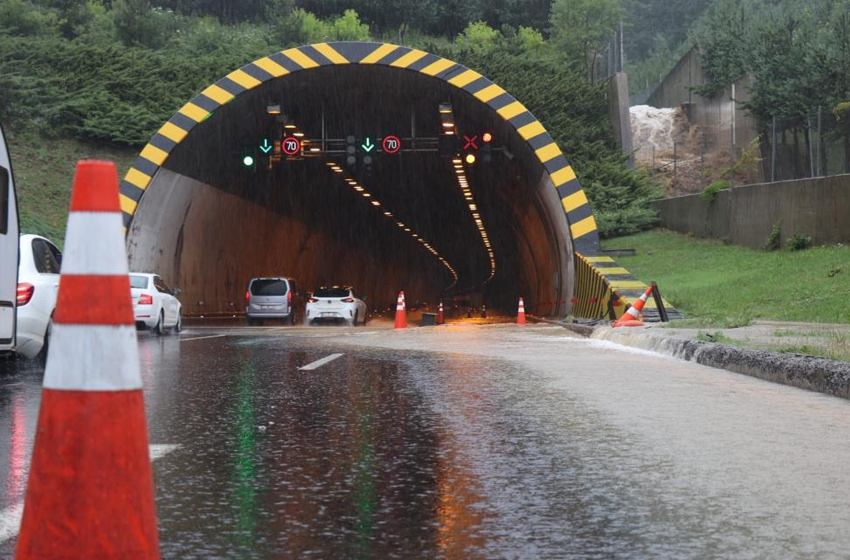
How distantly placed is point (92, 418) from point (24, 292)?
455 inches

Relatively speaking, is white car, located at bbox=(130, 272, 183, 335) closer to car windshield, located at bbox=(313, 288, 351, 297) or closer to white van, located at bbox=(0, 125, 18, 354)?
white van, located at bbox=(0, 125, 18, 354)

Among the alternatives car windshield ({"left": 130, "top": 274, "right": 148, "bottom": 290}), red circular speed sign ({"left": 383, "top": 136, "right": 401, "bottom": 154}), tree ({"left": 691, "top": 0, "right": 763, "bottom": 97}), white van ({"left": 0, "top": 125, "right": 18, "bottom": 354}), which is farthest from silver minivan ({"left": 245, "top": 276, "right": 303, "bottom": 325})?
tree ({"left": 691, "top": 0, "right": 763, "bottom": 97})

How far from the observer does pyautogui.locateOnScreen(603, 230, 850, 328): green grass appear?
2262 cm

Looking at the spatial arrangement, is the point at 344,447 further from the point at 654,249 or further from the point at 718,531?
the point at 654,249

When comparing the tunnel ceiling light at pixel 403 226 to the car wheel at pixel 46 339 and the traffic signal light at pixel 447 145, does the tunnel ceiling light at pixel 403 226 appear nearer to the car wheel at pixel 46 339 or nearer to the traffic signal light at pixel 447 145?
the traffic signal light at pixel 447 145

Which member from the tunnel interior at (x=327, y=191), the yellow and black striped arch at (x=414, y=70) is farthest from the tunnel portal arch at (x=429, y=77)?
the tunnel interior at (x=327, y=191)

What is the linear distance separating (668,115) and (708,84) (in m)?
4.22

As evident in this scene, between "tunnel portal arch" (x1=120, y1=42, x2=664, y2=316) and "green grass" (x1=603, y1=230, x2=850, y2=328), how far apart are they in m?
2.78

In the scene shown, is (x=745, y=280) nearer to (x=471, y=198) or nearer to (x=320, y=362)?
(x=320, y=362)

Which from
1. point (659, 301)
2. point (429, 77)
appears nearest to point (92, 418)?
point (659, 301)

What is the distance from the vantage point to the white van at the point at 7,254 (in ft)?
41.3

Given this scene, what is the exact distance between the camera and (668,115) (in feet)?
209

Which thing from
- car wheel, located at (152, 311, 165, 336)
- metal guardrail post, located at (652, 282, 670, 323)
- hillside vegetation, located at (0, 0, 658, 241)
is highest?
hillside vegetation, located at (0, 0, 658, 241)

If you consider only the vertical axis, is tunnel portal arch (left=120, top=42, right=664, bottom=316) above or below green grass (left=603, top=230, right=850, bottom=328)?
above
